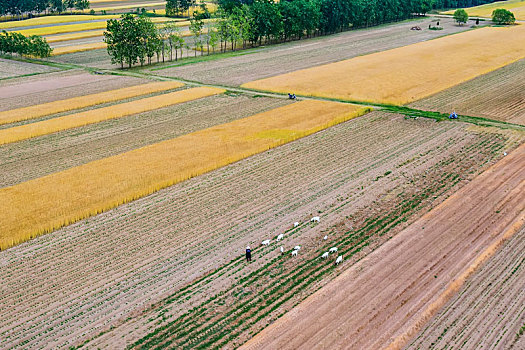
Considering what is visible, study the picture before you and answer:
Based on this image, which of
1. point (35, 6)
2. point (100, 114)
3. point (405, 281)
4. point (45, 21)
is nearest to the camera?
point (405, 281)

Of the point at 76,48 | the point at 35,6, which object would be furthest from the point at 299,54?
the point at 35,6

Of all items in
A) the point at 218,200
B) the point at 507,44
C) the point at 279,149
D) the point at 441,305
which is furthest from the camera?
the point at 507,44

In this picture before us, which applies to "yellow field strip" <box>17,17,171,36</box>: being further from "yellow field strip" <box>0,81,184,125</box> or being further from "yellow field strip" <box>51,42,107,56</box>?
"yellow field strip" <box>0,81,184,125</box>

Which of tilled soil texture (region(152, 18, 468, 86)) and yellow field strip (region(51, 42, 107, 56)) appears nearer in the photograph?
tilled soil texture (region(152, 18, 468, 86))

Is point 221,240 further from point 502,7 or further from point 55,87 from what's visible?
point 502,7

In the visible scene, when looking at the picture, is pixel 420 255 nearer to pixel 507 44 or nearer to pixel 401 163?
pixel 401 163

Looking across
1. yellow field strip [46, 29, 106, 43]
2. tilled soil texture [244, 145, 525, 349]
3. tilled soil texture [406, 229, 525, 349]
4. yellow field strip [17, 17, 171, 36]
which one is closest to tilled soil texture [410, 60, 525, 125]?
tilled soil texture [244, 145, 525, 349]

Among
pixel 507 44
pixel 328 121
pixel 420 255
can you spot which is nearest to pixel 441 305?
pixel 420 255
